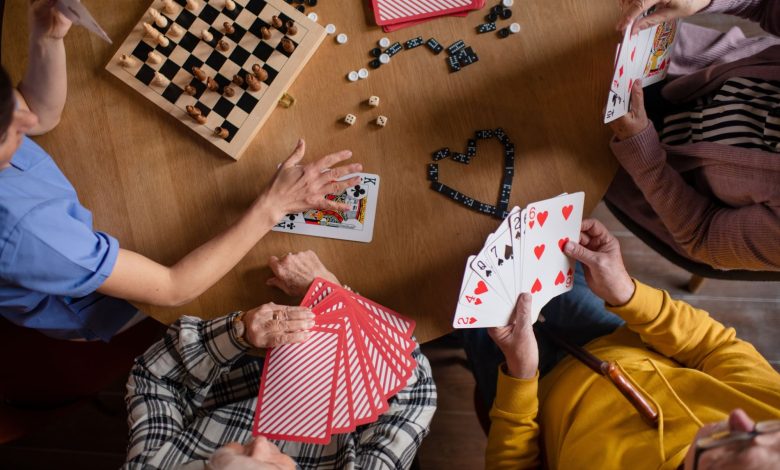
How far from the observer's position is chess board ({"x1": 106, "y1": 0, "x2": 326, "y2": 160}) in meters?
1.50

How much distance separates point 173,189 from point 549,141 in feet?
3.33

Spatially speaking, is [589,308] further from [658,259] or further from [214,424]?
[214,424]

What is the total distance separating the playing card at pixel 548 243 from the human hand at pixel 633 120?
0.20m

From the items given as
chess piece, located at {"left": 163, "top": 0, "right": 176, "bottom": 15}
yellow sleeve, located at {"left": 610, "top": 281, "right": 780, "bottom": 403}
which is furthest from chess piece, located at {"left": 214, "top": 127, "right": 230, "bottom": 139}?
yellow sleeve, located at {"left": 610, "top": 281, "right": 780, "bottom": 403}

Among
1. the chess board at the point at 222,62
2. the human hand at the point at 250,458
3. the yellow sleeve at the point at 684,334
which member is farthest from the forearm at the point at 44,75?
the yellow sleeve at the point at 684,334

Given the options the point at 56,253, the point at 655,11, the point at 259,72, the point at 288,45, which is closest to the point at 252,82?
the point at 259,72

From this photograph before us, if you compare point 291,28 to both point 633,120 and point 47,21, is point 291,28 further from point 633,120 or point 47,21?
point 633,120

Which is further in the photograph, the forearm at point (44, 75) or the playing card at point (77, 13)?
the forearm at point (44, 75)

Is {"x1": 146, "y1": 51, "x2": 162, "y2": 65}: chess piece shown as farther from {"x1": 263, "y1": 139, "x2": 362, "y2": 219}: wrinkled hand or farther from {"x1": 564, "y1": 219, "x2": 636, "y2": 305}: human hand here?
{"x1": 564, "y1": 219, "x2": 636, "y2": 305}: human hand

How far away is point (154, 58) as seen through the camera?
4.91 feet

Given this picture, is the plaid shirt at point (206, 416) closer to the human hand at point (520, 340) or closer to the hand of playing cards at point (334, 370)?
the hand of playing cards at point (334, 370)

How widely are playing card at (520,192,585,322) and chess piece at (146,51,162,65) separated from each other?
1053mm

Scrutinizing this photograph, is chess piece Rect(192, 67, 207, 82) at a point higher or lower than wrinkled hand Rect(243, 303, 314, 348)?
higher

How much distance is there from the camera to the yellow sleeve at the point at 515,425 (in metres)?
1.46
